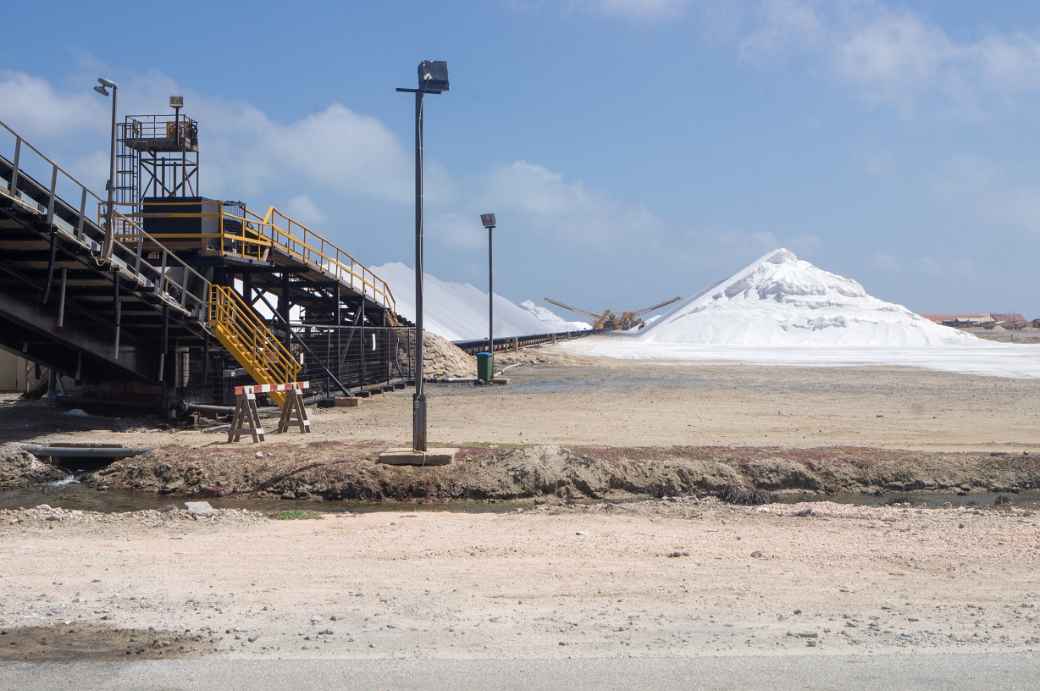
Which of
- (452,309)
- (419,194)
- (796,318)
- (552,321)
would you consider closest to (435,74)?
(419,194)

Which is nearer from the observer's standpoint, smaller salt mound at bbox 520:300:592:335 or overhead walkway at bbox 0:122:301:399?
overhead walkway at bbox 0:122:301:399

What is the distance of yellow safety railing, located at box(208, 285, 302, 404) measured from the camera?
73.9ft

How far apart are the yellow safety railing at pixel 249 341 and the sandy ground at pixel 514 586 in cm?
Answer: 1035

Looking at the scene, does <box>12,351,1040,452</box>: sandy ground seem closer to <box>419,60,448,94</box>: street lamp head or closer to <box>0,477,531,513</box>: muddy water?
<box>0,477,531,513</box>: muddy water

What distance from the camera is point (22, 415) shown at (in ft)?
72.1

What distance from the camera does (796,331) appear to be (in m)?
96.1

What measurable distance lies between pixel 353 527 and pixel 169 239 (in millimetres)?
15861

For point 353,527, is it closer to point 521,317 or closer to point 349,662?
point 349,662

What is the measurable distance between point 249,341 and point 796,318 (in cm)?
8458

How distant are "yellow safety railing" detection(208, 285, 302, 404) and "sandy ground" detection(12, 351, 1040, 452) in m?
1.37

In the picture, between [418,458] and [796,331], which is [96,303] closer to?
[418,458]

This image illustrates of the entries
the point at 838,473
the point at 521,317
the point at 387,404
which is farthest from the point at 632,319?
the point at 838,473

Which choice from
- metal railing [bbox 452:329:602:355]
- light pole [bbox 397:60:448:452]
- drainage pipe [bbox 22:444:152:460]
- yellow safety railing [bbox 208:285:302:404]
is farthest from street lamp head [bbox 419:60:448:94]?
metal railing [bbox 452:329:602:355]

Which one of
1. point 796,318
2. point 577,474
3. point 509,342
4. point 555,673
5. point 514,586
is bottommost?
→ point 555,673
